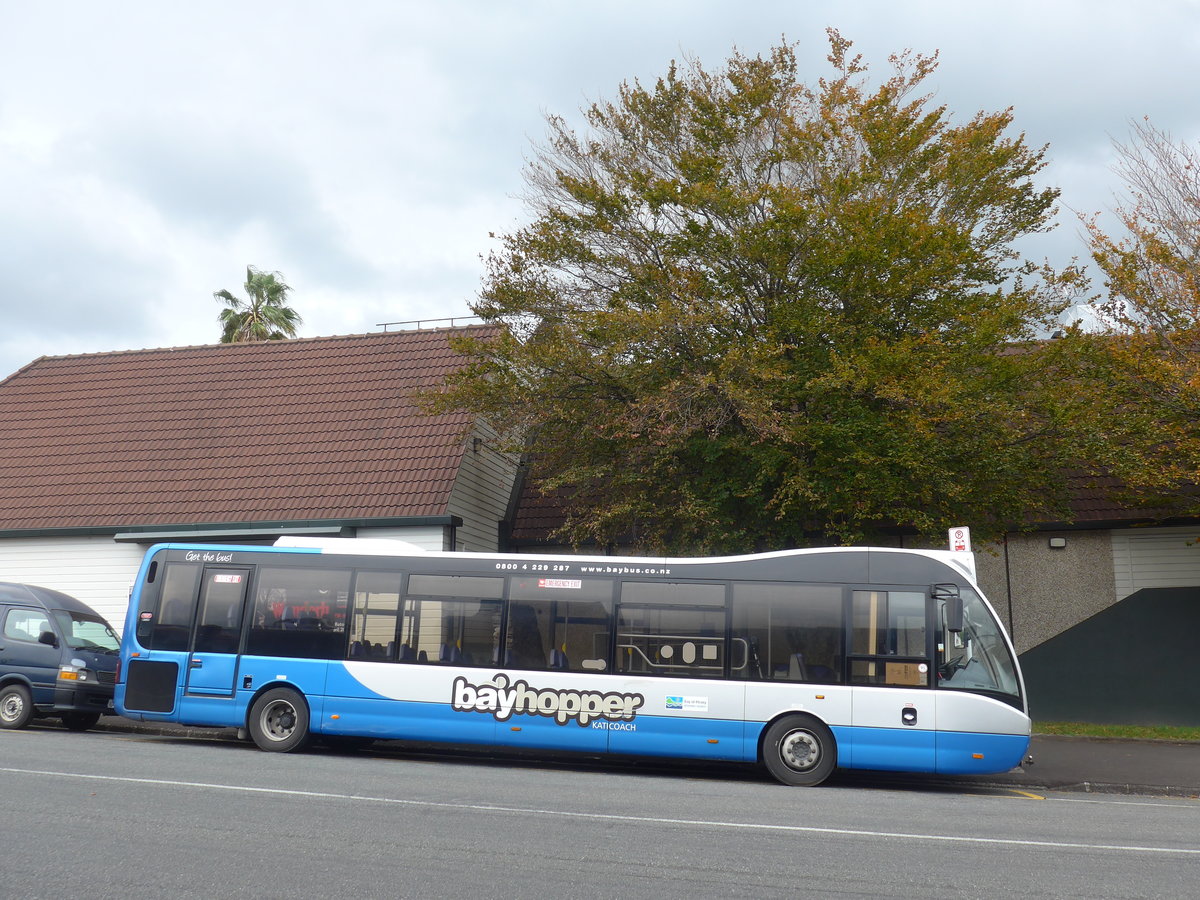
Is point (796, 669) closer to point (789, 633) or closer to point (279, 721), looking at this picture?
point (789, 633)

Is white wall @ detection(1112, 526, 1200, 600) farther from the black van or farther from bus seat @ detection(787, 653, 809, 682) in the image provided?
the black van

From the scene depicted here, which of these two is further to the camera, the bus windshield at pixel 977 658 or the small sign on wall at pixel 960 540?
the small sign on wall at pixel 960 540

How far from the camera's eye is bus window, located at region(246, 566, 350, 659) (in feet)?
44.6

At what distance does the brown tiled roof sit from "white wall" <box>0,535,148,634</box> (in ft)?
1.65

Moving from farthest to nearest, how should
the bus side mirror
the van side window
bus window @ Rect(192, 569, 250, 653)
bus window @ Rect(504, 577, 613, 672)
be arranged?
1. the van side window
2. bus window @ Rect(192, 569, 250, 653)
3. bus window @ Rect(504, 577, 613, 672)
4. the bus side mirror

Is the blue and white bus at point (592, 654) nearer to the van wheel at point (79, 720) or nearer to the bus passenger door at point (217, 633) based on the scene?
the bus passenger door at point (217, 633)

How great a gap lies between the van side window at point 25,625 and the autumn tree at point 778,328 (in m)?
7.05

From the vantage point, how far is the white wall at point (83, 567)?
20.2 meters

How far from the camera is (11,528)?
2039 centimetres

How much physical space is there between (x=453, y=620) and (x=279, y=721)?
269cm

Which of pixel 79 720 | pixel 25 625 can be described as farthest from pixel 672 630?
pixel 25 625

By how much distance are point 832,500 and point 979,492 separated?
2.40 metres

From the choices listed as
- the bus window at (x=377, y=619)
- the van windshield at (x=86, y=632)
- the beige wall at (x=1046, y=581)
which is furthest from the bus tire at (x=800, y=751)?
the van windshield at (x=86, y=632)

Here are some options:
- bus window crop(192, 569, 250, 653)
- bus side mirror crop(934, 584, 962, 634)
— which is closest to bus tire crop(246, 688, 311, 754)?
bus window crop(192, 569, 250, 653)
